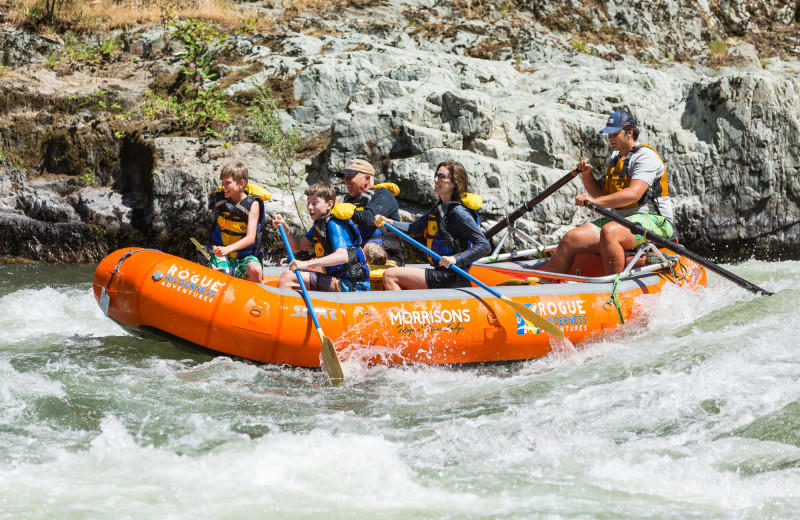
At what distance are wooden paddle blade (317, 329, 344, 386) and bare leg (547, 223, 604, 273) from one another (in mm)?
2370

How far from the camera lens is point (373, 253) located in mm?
6141

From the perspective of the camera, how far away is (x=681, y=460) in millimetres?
3592

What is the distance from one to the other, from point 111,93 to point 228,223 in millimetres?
7428

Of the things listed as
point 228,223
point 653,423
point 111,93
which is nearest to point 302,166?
point 111,93

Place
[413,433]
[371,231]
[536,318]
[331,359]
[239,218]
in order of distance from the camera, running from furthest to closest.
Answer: [371,231]
[239,218]
[536,318]
[331,359]
[413,433]

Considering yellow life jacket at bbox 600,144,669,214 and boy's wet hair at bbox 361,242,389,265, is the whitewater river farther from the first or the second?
boy's wet hair at bbox 361,242,389,265

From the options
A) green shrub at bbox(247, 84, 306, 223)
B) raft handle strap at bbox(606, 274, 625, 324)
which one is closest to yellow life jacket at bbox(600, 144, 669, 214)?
raft handle strap at bbox(606, 274, 625, 324)

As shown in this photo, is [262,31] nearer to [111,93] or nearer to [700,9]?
[111,93]

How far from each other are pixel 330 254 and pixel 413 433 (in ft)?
5.63

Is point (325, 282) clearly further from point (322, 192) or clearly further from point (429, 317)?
point (429, 317)

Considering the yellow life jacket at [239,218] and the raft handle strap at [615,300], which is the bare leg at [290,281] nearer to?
the yellow life jacket at [239,218]

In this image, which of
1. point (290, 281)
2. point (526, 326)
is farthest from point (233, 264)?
point (526, 326)

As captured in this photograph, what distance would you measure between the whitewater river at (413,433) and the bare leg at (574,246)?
69cm

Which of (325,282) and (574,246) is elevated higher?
(574,246)
